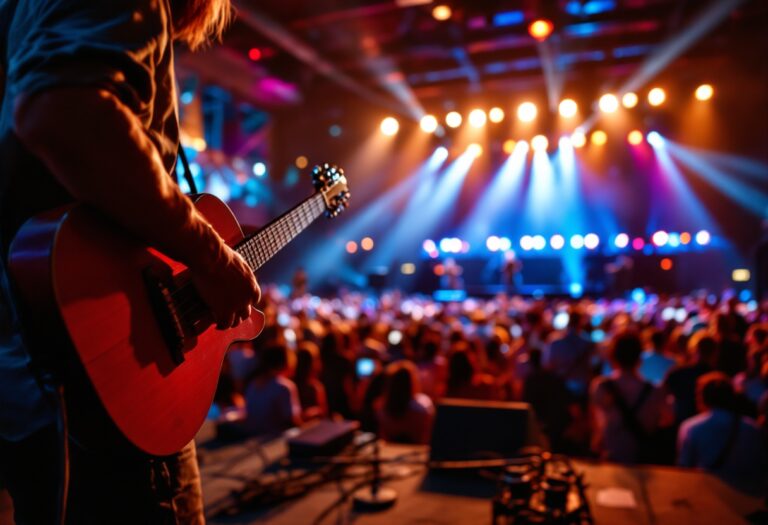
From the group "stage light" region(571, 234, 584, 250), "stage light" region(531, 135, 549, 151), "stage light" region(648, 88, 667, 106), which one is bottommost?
"stage light" region(571, 234, 584, 250)

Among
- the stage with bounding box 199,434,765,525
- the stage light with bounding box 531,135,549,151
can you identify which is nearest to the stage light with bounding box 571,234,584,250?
the stage light with bounding box 531,135,549,151

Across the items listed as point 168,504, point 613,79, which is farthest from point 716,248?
point 168,504

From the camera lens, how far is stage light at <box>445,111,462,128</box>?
49.8ft

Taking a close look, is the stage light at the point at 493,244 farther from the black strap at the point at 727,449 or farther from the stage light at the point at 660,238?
the black strap at the point at 727,449

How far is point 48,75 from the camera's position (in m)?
0.88

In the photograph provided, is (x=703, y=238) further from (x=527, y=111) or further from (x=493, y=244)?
(x=527, y=111)

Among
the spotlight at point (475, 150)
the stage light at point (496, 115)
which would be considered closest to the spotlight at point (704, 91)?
the stage light at point (496, 115)

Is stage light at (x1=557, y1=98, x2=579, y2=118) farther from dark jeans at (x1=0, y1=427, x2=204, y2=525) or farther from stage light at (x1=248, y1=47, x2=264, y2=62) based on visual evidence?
dark jeans at (x1=0, y1=427, x2=204, y2=525)

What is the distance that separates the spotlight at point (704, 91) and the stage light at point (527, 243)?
23.1 ft

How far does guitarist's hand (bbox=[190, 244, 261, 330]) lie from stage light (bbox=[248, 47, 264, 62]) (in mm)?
14395

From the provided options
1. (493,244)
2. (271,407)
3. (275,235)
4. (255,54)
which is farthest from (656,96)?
(275,235)

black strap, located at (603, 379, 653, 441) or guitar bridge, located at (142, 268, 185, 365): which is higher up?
guitar bridge, located at (142, 268, 185, 365)

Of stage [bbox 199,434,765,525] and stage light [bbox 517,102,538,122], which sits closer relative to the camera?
stage [bbox 199,434,765,525]

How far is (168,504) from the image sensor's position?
1.18 m
